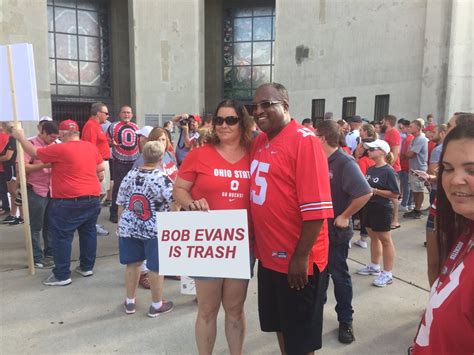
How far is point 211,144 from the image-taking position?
8.88 feet

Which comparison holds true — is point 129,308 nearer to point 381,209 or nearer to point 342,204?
point 342,204

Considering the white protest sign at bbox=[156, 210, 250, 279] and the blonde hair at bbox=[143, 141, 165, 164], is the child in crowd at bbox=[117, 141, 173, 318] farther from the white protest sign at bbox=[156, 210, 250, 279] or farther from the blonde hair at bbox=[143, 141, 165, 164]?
the white protest sign at bbox=[156, 210, 250, 279]

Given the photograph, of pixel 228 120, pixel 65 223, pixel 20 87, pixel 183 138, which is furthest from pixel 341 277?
pixel 183 138

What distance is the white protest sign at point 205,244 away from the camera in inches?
98.9

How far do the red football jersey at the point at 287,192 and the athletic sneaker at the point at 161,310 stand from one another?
1.89 meters

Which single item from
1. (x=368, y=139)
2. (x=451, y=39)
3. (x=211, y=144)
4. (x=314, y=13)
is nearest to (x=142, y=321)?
(x=211, y=144)

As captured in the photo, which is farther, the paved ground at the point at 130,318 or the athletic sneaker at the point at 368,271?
the athletic sneaker at the point at 368,271

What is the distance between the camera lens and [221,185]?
8.39 feet

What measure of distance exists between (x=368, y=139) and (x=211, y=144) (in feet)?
11.6

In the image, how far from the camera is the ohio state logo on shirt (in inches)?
149

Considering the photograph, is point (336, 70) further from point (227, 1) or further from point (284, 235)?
point (284, 235)

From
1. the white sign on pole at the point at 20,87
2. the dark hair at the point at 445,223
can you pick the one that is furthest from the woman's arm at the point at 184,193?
the white sign on pole at the point at 20,87

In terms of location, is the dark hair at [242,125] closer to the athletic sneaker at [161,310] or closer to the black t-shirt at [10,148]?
the athletic sneaker at [161,310]

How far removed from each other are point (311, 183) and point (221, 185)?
23.7 inches
